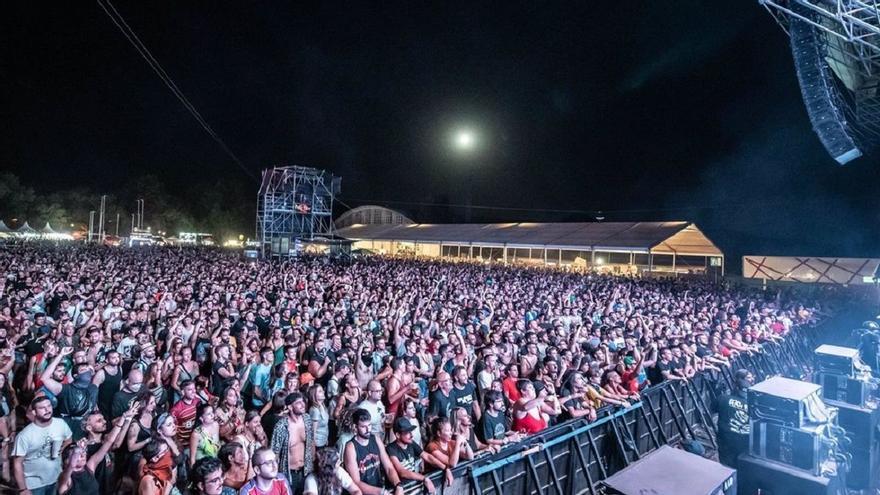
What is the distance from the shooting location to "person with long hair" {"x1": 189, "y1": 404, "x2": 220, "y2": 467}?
3881 mm

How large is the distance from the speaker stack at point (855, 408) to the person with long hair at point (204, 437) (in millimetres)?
6471

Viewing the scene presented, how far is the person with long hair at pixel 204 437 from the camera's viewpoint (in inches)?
153

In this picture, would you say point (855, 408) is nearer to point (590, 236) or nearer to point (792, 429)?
point (792, 429)

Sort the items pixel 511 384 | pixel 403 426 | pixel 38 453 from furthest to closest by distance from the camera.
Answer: pixel 511 384, pixel 403 426, pixel 38 453

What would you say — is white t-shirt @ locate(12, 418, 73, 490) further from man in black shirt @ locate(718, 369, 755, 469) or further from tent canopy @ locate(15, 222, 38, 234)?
tent canopy @ locate(15, 222, 38, 234)

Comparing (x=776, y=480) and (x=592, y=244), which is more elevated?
(x=592, y=244)

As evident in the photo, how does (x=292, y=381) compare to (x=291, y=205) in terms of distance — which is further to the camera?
(x=291, y=205)

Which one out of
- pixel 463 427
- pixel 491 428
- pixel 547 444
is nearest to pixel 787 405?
pixel 547 444

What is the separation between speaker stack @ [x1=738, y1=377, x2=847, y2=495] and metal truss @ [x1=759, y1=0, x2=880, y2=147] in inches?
450

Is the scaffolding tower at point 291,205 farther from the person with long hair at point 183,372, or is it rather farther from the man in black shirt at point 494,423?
the man in black shirt at point 494,423

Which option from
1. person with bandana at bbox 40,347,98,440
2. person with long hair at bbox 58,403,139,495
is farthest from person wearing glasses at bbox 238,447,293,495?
person with bandana at bbox 40,347,98,440

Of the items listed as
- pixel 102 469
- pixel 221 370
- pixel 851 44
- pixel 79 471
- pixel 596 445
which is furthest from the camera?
pixel 851 44

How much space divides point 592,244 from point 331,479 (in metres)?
26.0

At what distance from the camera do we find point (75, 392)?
4.68 metres
